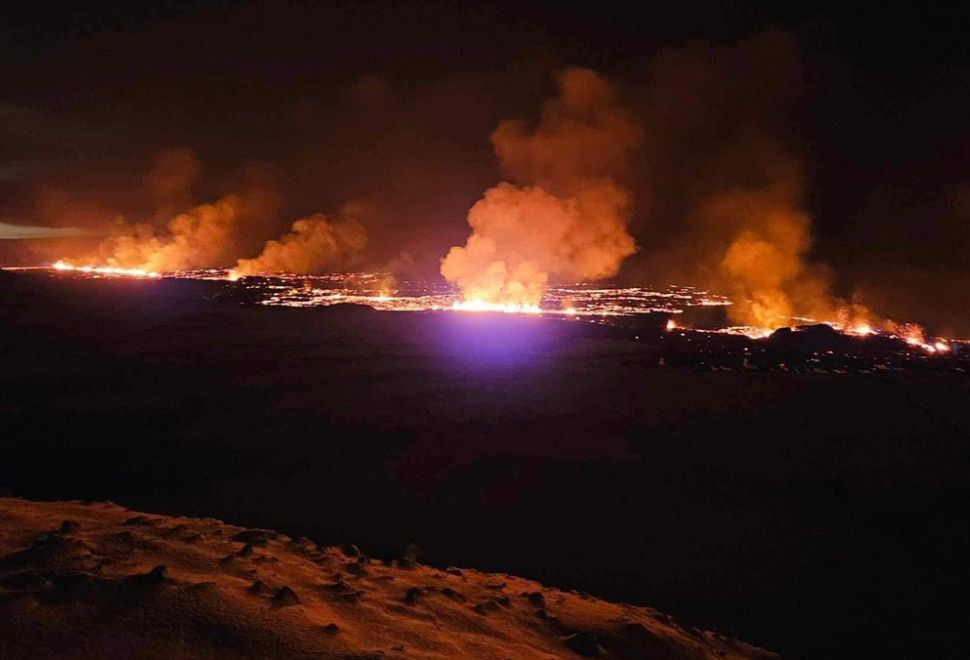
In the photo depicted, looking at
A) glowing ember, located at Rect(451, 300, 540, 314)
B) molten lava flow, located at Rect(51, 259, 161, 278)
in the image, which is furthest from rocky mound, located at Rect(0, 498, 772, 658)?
molten lava flow, located at Rect(51, 259, 161, 278)

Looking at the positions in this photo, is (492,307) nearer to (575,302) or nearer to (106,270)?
(575,302)

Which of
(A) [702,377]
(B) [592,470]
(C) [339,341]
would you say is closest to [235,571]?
(B) [592,470]

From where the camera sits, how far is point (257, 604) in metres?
4.48

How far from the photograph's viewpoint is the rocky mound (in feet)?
12.4

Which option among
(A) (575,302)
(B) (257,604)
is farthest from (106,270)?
(B) (257,604)

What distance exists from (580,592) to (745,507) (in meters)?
4.59

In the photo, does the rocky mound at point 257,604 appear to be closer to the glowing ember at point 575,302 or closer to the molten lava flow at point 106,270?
the glowing ember at point 575,302

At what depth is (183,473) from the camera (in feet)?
36.1

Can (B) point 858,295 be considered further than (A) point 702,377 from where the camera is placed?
Yes

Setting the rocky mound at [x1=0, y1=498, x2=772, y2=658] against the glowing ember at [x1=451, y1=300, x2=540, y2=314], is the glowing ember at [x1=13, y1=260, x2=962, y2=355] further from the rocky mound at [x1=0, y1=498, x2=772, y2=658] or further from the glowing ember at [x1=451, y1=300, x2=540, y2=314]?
the rocky mound at [x1=0, y1=498, x2=772, y2=658]

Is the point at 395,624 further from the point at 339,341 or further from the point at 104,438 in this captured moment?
the point at 339,341

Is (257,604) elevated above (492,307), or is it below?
below

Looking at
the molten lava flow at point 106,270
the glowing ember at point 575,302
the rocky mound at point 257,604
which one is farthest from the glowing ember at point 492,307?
the molten lava flow at point 106,270

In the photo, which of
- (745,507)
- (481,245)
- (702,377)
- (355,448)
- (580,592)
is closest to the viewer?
(580,592)
